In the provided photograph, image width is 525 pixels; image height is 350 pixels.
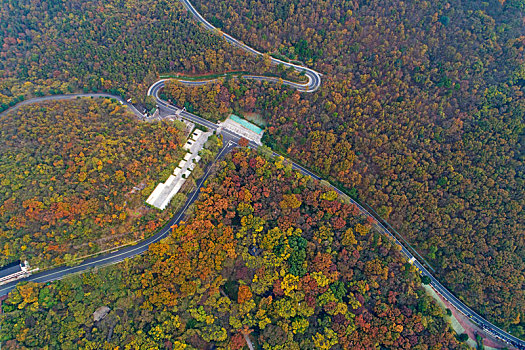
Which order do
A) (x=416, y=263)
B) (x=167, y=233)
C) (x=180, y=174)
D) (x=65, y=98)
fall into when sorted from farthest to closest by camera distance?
(x=65, y=98), (x=416, y=263), (x=180, y=174), (x=167, y=233)

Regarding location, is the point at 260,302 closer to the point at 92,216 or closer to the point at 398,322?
the point at 398,322

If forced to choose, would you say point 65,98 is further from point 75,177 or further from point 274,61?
point 274,61

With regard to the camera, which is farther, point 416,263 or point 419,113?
point 419,113

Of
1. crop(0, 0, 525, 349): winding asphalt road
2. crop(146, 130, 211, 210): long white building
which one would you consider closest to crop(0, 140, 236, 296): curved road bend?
crop(0, 0, 525, 349): winding asphalt road

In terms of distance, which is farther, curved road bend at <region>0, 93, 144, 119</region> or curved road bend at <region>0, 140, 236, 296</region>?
curved road bend at <region>0, 93, 144, 119</region>

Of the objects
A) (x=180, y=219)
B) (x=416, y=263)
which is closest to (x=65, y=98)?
(x=180, y=219)

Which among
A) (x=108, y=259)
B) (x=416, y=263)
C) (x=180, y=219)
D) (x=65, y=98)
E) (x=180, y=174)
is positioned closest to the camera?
(x=108, y=259)

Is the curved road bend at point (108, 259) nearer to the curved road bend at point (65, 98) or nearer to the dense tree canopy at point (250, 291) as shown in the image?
the dense tree canopy at point (250, 291)

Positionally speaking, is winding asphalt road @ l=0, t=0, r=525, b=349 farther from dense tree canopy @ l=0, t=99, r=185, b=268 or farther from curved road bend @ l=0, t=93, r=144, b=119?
dense tree canopy @ l=0, t=99, r=185, b=268

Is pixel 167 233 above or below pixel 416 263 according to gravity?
below
